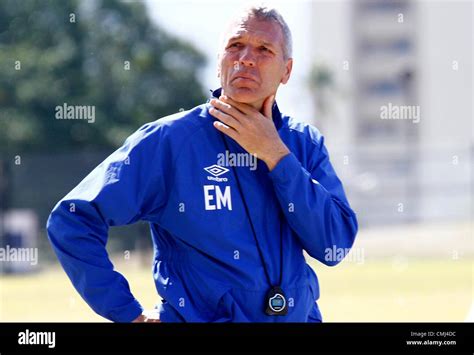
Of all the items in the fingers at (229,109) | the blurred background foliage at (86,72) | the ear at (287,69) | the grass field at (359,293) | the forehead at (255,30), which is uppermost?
the blurred background foliage at (86,72)

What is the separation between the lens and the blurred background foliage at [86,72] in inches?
1060

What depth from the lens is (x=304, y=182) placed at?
10.0ft

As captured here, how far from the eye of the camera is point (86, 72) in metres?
29.5

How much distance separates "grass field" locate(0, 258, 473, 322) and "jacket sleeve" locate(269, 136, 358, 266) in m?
3.02

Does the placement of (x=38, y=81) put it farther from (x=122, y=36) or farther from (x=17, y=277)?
(x=17, y=277)

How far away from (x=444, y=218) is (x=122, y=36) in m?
10.9

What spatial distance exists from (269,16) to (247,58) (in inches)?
6.0

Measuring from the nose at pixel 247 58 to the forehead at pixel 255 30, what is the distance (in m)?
0.04

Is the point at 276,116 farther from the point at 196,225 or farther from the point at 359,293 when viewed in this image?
the point at 359,293

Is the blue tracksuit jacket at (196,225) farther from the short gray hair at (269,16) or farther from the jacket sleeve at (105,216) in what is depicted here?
the short gray hair at (269,16)

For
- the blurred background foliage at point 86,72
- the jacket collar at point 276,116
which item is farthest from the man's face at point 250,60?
the blurred background foliage at point 86,72

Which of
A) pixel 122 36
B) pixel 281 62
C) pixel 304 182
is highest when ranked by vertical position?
pixel 122 36
